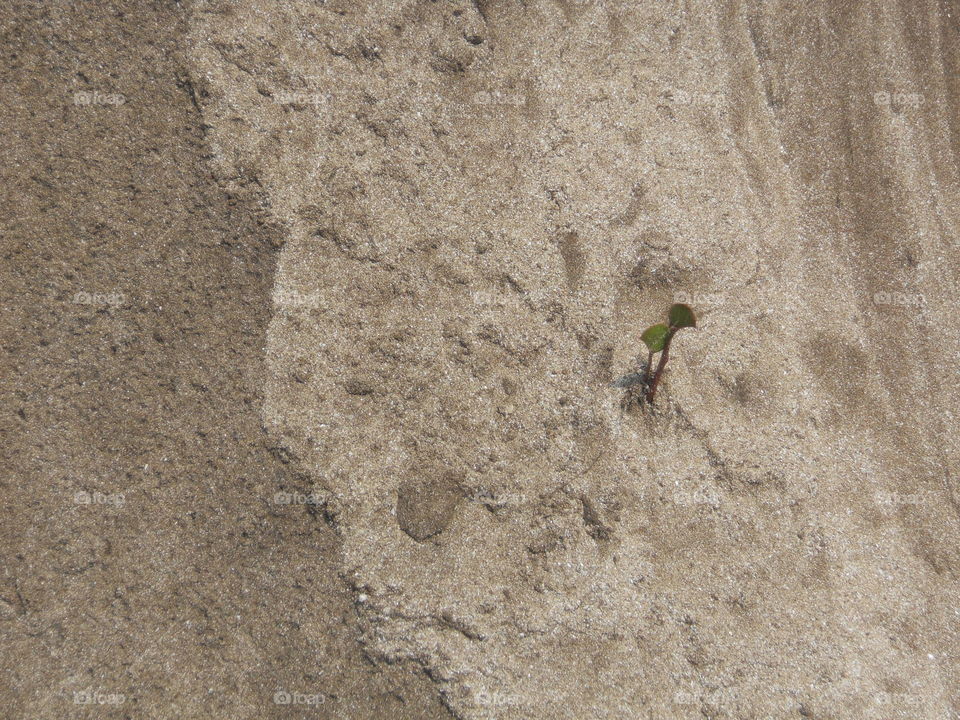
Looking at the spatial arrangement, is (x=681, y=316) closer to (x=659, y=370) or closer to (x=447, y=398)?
(x=659, y=370)

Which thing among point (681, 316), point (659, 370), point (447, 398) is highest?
point (681, 316)

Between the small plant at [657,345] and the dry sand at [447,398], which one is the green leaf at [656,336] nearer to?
the small plant at [657,345]

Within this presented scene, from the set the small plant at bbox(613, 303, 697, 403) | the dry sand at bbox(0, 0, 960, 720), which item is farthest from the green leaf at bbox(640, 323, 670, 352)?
the dry sand at bbox(0, 0, 960, 720)

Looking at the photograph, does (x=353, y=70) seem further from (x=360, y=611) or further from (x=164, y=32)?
(x=360, y=611)

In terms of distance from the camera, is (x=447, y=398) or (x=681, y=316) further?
(x=447, y=398)

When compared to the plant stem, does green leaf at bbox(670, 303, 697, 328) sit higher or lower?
higher

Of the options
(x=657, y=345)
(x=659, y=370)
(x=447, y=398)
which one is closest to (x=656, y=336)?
(x=657, y=345)

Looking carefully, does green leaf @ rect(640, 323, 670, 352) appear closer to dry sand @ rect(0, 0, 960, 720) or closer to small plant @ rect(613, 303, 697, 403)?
small plant @ rect(613, 303, 697, 403)
